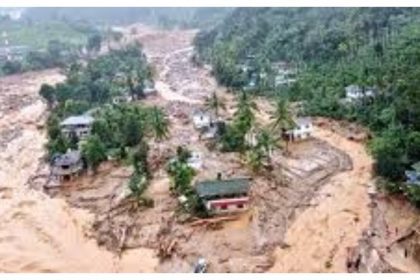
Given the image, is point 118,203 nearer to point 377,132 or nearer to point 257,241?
point 257,241

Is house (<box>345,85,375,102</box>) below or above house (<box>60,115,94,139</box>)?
above

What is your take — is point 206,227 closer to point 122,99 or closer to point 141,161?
point 141,161

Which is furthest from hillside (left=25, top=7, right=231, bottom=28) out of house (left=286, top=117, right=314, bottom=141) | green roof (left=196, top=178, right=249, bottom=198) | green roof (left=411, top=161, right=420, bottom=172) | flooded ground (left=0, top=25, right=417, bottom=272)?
green roof (left=411, top=161, right=420, bottom=172)

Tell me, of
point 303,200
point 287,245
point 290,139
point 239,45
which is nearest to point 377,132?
point 290,139

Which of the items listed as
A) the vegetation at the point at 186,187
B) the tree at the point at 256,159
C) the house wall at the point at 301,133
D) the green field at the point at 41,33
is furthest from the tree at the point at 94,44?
the vegetation at the point at 186,187

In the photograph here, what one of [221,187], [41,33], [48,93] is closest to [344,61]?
[48,93]

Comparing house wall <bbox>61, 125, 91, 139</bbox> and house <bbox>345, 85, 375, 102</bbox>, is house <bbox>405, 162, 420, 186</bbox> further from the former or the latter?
house wall <bbox>61, 125, 91, 139</bbox>
